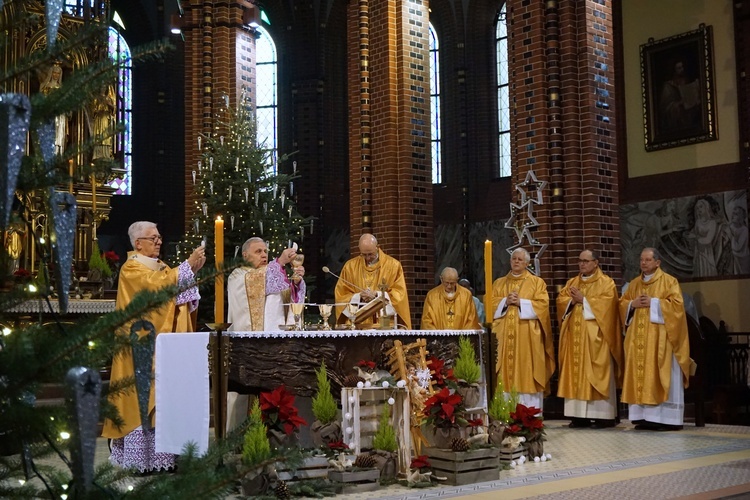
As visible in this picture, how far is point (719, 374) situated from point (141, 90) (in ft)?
48.2

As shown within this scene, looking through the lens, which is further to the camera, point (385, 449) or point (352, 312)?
point (352, 312)

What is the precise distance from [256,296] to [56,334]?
6028 millimetres

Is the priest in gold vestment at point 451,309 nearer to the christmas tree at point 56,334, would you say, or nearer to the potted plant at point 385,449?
the potted plant at point 385,449

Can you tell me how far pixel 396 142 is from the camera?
38.8 feet

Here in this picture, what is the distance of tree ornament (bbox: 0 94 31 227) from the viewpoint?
1520 millimetres

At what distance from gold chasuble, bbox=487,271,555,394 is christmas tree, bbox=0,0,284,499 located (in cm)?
827

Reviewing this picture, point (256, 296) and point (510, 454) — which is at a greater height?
point (256, 296)

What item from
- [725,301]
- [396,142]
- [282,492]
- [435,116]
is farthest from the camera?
[435,116]

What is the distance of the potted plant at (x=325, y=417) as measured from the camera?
21.2 feet

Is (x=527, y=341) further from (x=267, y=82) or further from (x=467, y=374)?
(x=267, y=82)

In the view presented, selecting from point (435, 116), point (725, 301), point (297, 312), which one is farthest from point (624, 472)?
point (435, 116)

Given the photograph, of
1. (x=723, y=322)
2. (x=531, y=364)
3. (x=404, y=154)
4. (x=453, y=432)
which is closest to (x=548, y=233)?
(x=531, y=364)

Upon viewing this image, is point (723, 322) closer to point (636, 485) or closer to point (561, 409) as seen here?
point (561, 409)

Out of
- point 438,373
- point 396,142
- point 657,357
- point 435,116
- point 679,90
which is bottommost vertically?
point 657,357
